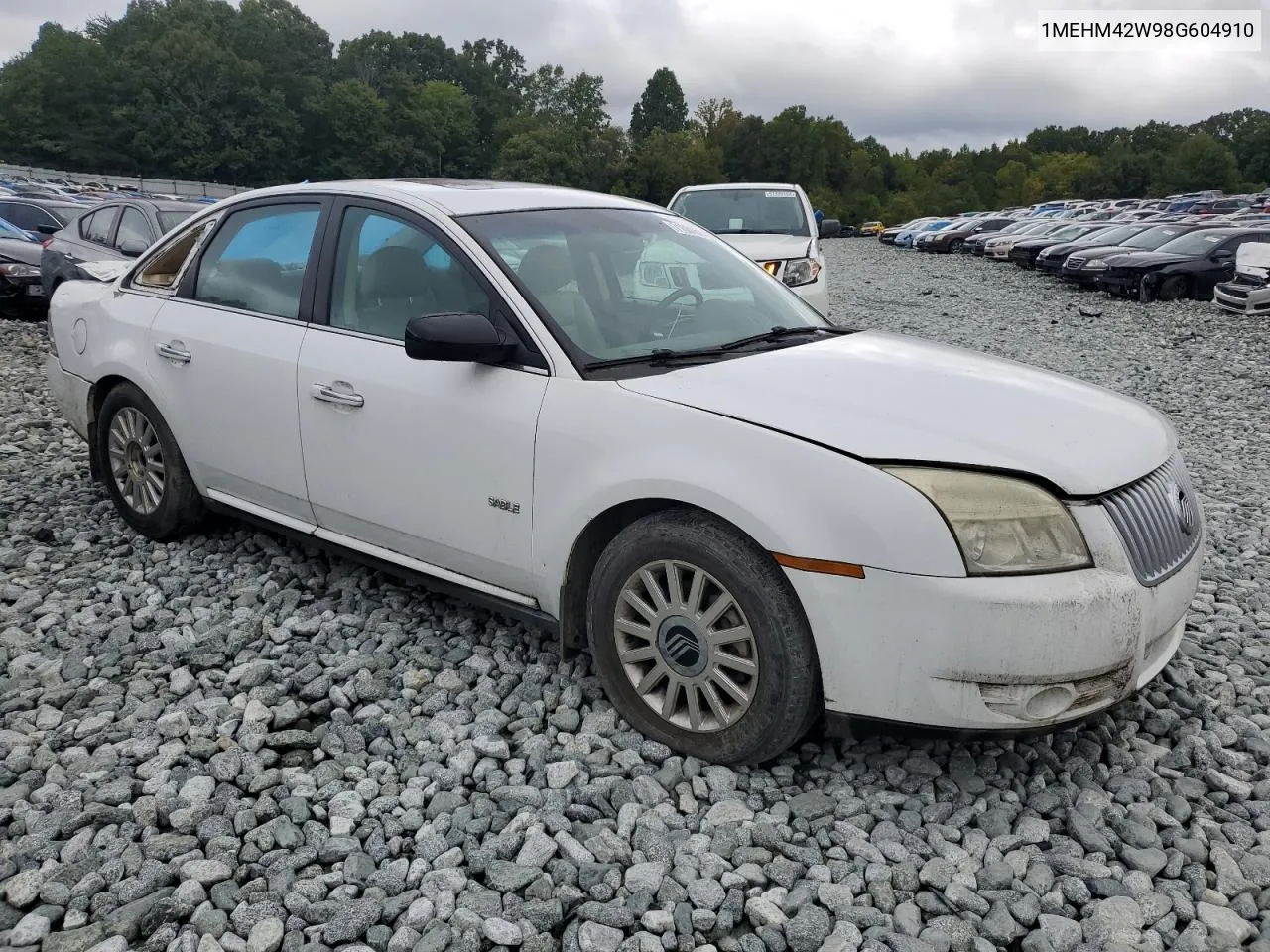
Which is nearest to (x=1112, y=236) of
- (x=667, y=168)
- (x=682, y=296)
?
(x=682, y=296)

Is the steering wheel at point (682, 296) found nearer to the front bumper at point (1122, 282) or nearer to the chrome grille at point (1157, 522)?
the chrome grille at point (1157, 522)

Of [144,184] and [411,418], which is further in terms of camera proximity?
[144,184]

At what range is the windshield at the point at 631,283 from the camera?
11.3ft

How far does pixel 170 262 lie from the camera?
4.77 metres

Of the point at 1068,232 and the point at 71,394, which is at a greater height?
the point at 1068,232

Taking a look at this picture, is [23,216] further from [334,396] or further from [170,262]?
[334,396]

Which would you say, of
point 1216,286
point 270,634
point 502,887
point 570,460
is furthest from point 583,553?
point 1216,286

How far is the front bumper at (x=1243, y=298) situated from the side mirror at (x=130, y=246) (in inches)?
586

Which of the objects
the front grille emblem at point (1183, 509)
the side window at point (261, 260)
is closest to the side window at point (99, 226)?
the side window at point (261, 260)

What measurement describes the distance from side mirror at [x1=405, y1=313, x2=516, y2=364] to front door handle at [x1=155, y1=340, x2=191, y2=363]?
1.64 metres

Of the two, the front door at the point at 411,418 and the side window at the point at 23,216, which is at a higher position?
the side window at the point at 23,216

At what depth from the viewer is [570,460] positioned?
3148mm

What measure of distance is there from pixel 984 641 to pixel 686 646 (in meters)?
0.85

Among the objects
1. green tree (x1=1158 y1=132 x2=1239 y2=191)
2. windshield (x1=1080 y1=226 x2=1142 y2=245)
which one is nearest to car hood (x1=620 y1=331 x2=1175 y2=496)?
windshield (x1=1080 y1=226 x2=1142 y2=245)
